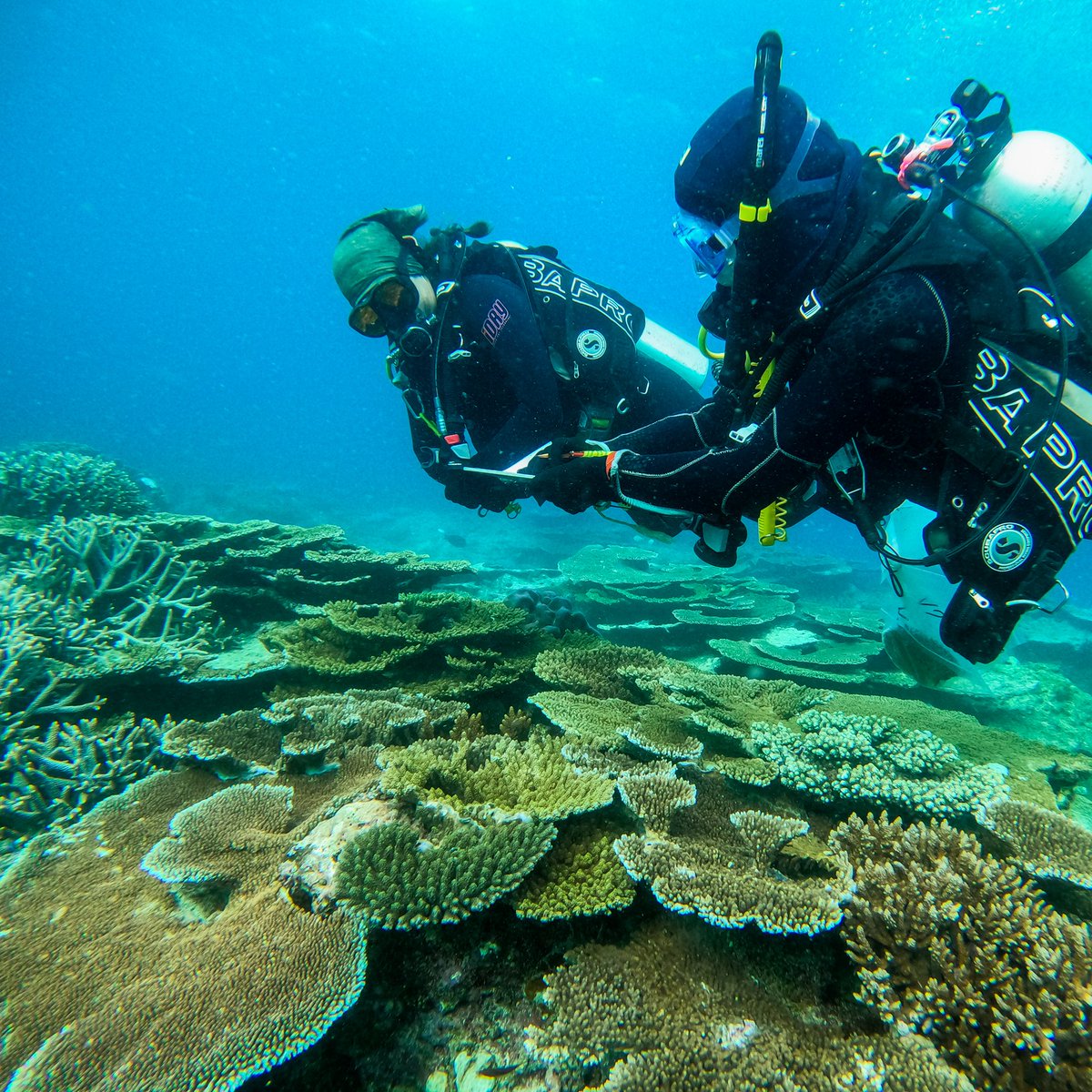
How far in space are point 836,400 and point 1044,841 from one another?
2028 mm

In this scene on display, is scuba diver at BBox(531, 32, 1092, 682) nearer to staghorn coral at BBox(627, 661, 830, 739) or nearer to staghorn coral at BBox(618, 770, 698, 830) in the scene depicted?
staghorn coral at BBox(627, 661, 830, 739)

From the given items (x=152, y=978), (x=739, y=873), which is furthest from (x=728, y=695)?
(x=152, y=978)

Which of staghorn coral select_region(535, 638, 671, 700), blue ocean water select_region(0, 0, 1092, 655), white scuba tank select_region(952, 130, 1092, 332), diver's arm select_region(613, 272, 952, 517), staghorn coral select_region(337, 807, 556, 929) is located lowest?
staghorn coral select_region(337, 807, 556, 929)

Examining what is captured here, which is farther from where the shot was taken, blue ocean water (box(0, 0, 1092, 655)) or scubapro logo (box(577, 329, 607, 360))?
blue ocean water (box(0, 0, 1092, 655))

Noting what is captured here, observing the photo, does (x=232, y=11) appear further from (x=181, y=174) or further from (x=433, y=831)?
(x=433, y=831)

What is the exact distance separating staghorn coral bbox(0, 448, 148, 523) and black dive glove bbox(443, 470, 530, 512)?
235 inches

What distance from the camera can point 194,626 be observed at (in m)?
5.29

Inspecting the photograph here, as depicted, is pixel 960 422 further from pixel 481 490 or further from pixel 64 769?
pixel 64 769

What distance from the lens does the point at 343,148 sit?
323ft

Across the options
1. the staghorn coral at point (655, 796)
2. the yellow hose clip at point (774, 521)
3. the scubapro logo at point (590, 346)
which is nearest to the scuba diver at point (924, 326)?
the yellow hose clip at point (774, 521)

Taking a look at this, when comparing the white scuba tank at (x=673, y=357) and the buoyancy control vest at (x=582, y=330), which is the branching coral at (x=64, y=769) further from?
the white scuba tank at (x=673, y=357)

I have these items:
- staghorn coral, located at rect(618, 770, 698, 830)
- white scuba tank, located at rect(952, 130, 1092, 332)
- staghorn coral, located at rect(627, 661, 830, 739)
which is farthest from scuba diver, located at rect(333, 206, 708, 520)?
white scuba tank, located at rect(952, 130, 1092, 332)

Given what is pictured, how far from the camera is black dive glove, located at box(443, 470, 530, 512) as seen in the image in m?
3.98

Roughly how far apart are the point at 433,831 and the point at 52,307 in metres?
223
